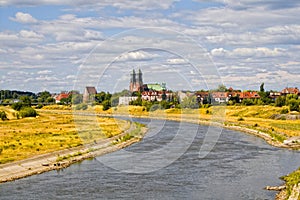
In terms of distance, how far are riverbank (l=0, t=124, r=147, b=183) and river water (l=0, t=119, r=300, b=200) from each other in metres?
0.84

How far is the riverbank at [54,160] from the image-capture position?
2922cm

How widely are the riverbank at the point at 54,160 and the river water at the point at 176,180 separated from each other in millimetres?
844

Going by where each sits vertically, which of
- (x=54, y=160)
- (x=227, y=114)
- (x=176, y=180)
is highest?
(x=227, y=114)

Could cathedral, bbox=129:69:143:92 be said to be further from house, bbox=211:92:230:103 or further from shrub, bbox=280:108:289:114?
shrub, bbox=280:108:289:114

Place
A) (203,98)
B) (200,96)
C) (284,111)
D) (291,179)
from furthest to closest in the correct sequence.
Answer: (200,96) < (203,98) < (284,111) < (291,179)

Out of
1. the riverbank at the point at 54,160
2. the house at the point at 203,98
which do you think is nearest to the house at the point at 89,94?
the house at the point at 203,98

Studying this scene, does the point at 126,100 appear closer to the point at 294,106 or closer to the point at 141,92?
the point at 141,92

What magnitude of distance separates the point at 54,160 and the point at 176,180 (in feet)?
33.9

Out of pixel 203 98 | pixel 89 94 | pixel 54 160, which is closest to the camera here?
pixel 54 160

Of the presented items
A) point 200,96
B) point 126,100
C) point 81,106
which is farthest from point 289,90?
point 81,106

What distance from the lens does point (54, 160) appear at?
1344 inches

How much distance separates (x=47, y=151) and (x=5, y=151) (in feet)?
10.7

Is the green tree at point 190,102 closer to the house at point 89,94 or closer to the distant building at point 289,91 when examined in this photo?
the house at point 89,94

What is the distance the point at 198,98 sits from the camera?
11494cm
